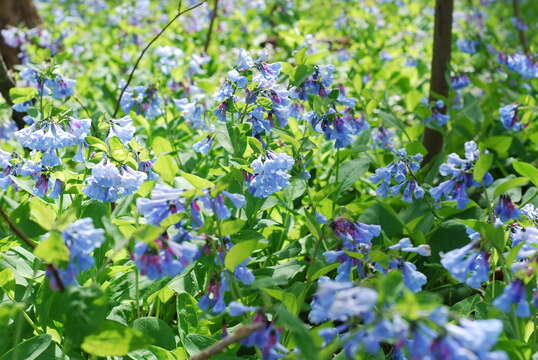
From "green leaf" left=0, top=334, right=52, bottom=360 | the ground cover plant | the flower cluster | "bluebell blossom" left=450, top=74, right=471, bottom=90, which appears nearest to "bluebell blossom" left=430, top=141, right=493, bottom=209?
the ground cover plant

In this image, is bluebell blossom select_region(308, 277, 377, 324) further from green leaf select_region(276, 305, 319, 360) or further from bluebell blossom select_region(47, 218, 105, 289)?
bluebell blossom select_region(47, 218, 105, 289)

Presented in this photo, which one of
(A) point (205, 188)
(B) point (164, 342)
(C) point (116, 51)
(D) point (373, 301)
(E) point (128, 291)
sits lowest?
(B) point (164, 342)

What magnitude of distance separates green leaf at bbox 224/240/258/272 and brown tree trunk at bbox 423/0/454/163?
1.83m

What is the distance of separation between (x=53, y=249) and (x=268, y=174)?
681 mm

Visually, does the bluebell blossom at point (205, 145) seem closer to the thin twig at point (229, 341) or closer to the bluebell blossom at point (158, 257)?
the bluebell blossom at point (158, 257)

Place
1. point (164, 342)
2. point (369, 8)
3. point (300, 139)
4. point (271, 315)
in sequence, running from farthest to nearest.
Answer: point (369, 8) → point (300, 139) → point (164, 342) → point (271, 315)

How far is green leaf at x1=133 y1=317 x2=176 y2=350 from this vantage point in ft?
5.32

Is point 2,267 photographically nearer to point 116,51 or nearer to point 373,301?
point 373,301

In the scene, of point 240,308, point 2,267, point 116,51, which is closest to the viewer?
point 240,308

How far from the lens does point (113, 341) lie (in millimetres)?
1214

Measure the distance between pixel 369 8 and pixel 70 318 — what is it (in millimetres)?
4139

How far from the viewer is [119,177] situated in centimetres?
153

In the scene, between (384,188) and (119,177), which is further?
(384,188)

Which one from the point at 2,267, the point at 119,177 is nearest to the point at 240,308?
the point at 119,177
